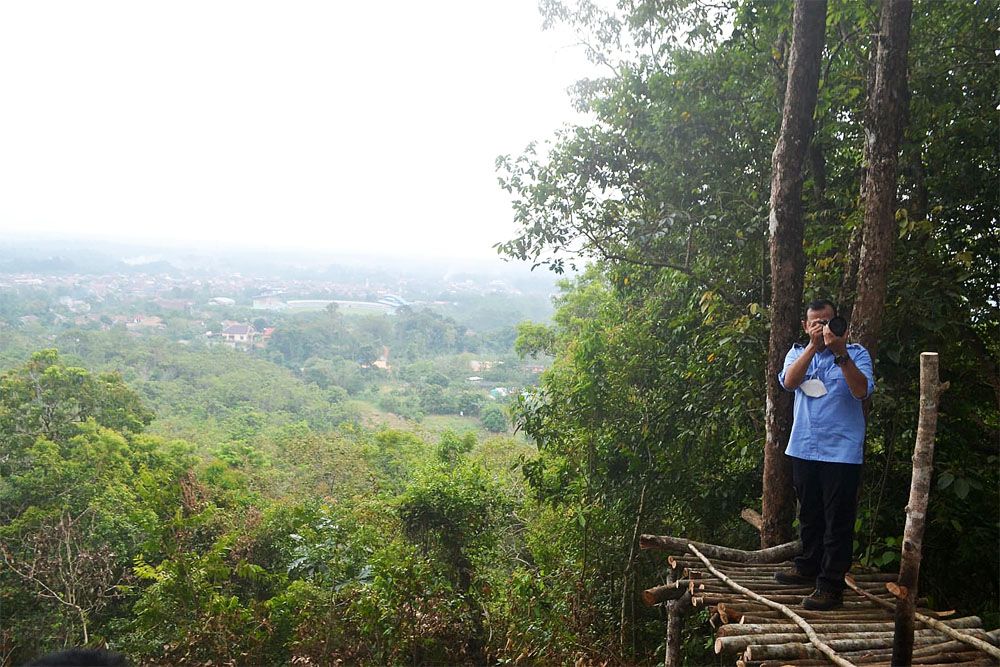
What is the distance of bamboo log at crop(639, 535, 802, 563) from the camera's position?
9.32ft

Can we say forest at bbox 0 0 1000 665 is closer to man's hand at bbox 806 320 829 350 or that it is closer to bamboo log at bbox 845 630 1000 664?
man's hand at bbox 806 320 829 350

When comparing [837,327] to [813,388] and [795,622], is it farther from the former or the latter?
[795,622]

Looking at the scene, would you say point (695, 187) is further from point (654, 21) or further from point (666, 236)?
point (654, 21)

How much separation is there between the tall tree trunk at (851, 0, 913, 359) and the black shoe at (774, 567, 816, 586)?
0.95m

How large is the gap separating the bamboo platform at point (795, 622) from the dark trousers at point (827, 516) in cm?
11

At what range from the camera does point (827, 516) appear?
8.14 ft

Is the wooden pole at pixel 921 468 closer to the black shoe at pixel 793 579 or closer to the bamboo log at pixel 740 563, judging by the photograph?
the black shoe at pixel 793 579

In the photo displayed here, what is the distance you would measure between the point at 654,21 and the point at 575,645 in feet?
17.7

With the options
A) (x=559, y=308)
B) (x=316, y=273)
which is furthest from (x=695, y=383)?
(x=316, y=273)

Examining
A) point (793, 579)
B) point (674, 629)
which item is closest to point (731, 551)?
point (793, 579)

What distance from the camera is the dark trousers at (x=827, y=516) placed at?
2430 mm

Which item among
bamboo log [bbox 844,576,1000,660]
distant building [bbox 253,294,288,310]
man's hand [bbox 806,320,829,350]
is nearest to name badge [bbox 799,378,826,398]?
man's hand [bbox 806,320,829,350]

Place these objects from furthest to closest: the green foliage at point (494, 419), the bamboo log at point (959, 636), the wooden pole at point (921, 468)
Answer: the green foliage at point (494, 419), the bamboo log at point (959, 636), the wooden pole at point (921, 468)

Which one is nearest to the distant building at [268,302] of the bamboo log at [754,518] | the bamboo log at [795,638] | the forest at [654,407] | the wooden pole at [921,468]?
the forest at [654,407]
